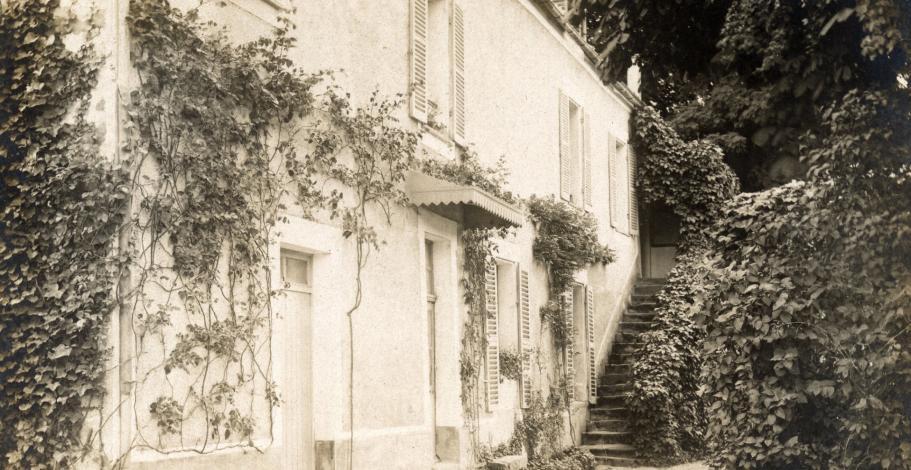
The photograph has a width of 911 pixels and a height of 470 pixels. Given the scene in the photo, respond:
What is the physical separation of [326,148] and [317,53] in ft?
2.61

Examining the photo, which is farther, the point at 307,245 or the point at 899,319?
the point at 307,245

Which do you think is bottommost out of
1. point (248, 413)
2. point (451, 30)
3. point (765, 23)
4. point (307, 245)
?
point (248, 413)

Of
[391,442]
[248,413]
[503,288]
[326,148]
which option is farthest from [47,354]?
[503,288]

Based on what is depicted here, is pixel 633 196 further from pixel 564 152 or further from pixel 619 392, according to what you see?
pixel 619 392

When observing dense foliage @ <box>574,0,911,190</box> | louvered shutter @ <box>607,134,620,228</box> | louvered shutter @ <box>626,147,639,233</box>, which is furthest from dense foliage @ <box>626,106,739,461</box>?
dense foliage @ <box>574,0,911,190</box>

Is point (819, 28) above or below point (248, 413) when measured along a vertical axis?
above

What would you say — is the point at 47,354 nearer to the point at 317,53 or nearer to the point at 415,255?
the point at 317,53

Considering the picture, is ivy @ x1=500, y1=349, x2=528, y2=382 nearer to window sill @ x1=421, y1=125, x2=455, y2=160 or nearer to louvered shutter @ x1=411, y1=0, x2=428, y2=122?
window sill @ x1=421, y1=125, x2=455, y2=160

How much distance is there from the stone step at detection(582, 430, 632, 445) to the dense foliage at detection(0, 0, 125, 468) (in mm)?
10474

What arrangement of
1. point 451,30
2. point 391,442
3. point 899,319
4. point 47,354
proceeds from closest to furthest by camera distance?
1. point 47,354
2. point 899,319
3. point 391,442
4. point 451,30

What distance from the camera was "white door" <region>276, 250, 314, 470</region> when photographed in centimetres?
855

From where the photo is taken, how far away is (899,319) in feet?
23.0

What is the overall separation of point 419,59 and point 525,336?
4392 mm

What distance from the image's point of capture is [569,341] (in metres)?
15.2
